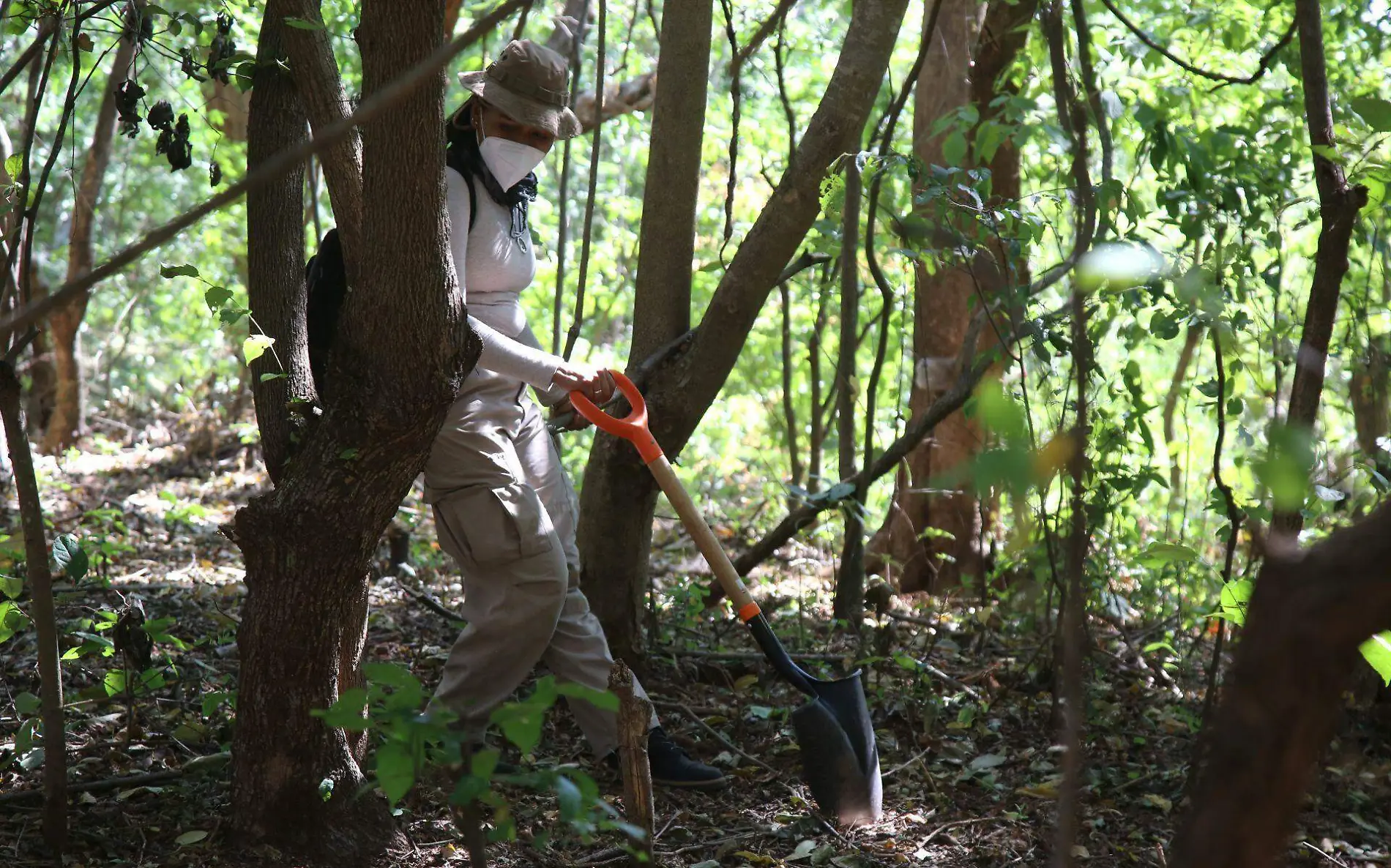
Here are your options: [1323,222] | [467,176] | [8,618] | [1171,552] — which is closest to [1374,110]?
[1323,222]

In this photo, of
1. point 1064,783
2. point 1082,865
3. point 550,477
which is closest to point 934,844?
point 1082,865

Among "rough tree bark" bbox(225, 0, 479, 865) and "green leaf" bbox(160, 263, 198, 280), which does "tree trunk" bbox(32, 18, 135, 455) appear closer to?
"green leaf" bbox(160, 263, 198, 280)

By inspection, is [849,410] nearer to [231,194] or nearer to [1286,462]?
[1286,462]

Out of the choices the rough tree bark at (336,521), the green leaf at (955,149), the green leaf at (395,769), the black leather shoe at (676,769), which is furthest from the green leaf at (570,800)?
the green leaf at (955,149)

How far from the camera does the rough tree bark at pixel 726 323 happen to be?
3402mm

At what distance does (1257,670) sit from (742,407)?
10179 mm

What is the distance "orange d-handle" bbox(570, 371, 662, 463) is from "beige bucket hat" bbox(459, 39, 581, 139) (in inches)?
27.7

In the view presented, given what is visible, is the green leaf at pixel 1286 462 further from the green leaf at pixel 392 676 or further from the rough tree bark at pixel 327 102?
the rough tree bark at pixel 327 102

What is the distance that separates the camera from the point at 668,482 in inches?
116

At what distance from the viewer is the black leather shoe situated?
3109 millimetres

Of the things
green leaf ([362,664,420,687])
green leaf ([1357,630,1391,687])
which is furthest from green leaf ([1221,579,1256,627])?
green leaf ([362,664,420,687])

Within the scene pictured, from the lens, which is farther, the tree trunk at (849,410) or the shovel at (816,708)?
the tree trunk at (849,410)

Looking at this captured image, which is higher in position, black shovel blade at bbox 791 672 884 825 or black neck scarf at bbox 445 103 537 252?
black neck scarf at bbox 445 103 537 252

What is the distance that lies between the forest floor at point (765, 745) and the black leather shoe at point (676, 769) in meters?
0.04
